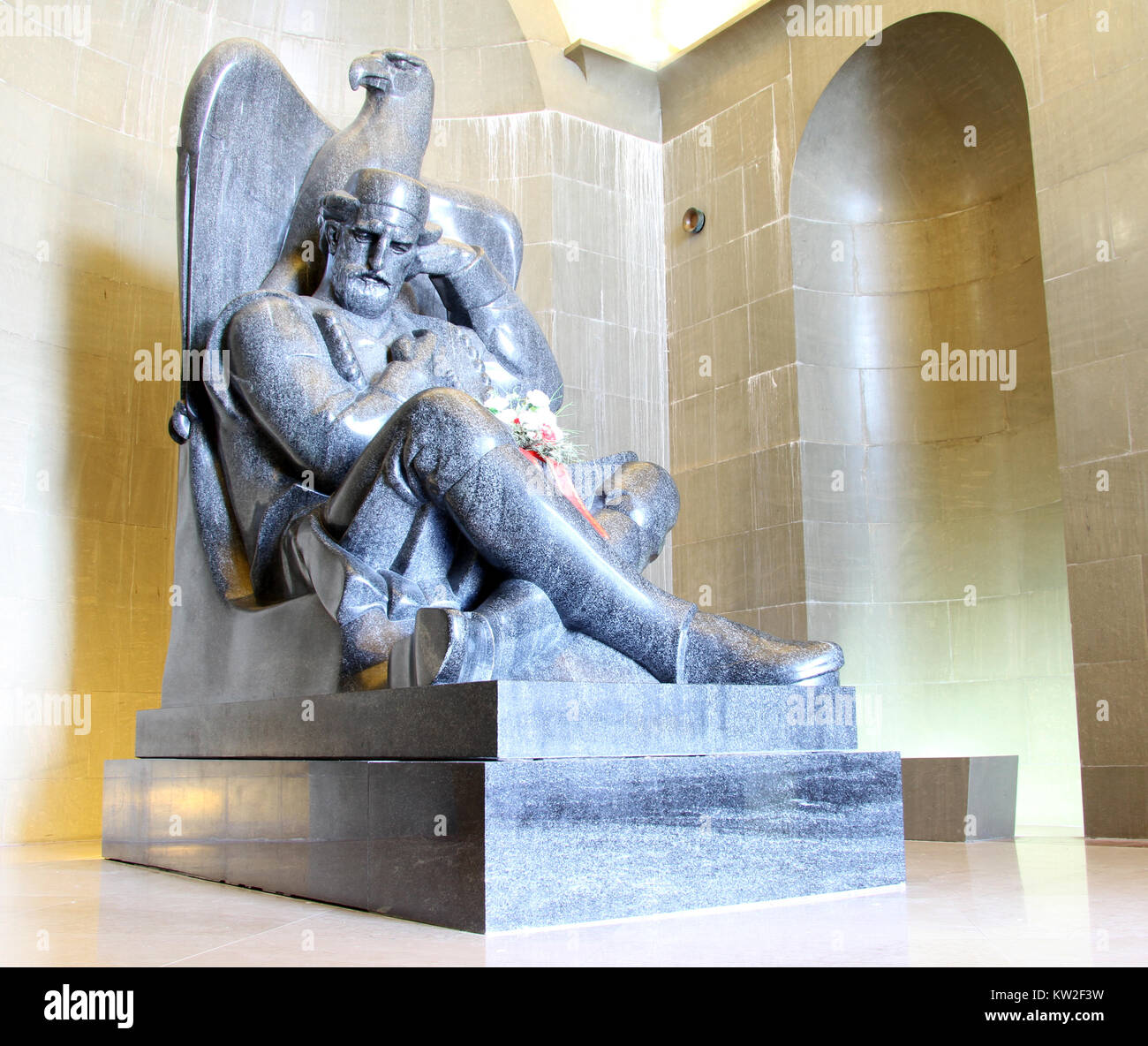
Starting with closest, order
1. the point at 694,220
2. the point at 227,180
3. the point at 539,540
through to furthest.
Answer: the point at 539,540, the point at 227,180, the point at 694,220

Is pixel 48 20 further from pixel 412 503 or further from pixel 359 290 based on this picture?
pixel 412 503

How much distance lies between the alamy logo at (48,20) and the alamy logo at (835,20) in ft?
15.1

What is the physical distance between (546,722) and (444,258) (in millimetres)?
2743

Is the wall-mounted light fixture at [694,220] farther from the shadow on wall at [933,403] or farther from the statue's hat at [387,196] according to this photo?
the statue's hat at [387,196]

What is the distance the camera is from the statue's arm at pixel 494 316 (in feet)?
17.4

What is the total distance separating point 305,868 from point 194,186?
301cm

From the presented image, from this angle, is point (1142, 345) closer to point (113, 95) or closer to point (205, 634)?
point (205, 634)

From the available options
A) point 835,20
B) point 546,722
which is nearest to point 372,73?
point 546,722

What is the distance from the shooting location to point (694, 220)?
9.19 meters

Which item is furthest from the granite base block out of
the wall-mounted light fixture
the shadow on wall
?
the wall-mounted light fixture

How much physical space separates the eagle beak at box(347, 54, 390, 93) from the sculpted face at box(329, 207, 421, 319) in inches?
38.4

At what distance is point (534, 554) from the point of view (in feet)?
12.1
